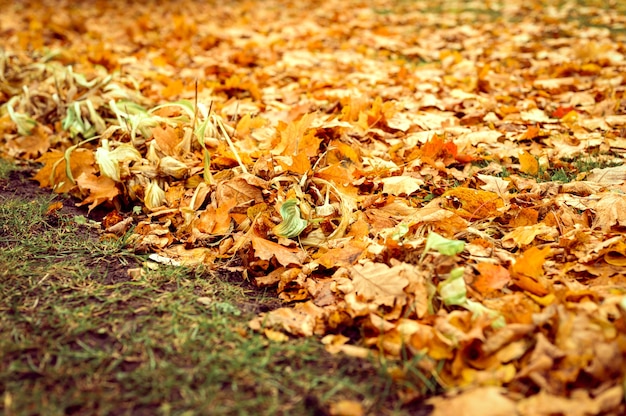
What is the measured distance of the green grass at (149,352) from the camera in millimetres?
1325

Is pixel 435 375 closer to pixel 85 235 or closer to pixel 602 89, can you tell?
pixel 85 235

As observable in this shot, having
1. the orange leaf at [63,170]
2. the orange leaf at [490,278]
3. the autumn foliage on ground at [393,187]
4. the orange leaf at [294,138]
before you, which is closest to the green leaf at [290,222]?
the autumn foliage on ground at [393,187]

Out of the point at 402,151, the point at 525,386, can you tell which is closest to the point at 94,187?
the point at 402,151

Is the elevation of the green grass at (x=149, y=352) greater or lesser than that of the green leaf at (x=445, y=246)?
lesser

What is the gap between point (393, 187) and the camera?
2.29m

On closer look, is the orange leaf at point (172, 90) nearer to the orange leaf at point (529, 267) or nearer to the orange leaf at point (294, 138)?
the orange leaf at point (294, 138)

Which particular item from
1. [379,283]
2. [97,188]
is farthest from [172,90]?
[379,283]

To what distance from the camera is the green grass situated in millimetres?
1325

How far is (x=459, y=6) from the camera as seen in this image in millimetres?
7004

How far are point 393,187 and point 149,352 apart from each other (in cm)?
122

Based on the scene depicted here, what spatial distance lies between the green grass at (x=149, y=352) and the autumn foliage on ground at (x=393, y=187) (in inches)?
3.8

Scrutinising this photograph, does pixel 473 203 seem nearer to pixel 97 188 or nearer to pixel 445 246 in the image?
pixel 445 246

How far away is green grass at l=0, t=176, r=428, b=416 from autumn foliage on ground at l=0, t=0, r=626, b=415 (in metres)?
0.10

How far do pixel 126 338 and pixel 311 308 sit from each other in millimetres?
545
